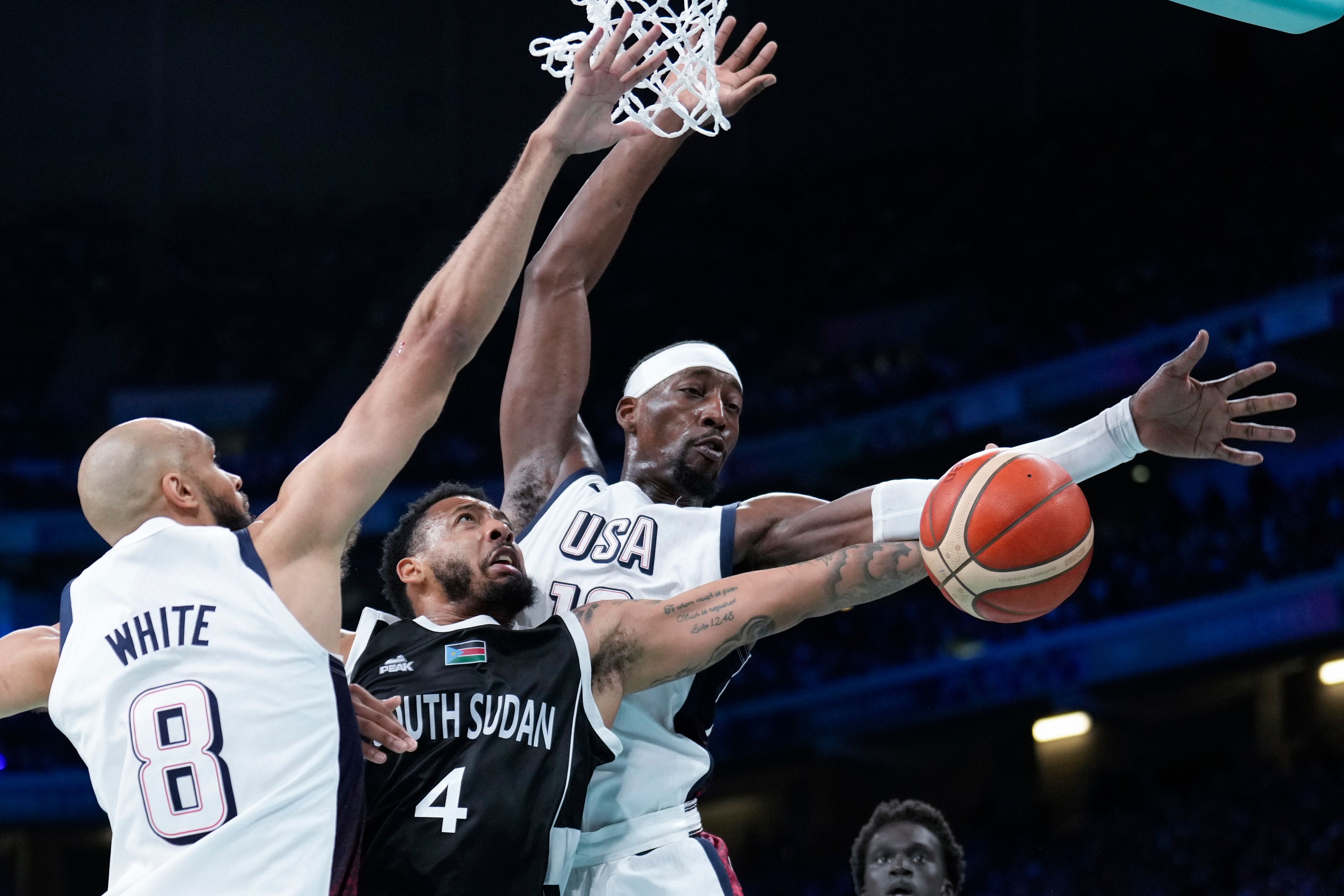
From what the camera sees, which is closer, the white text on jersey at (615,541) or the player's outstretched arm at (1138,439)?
the player's outstretched arm at (1138,439)

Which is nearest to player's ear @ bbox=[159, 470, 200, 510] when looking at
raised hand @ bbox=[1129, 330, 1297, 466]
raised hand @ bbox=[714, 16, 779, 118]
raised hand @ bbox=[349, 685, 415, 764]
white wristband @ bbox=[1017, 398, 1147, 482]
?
raised hand @ bbox=[349, 685, 415, 764]

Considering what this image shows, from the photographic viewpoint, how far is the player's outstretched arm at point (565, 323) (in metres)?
4.90

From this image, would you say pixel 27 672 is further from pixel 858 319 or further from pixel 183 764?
pixel 858 319

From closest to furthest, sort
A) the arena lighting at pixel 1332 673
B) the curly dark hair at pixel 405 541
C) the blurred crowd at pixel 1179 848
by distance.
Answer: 1. the curly dark hair at pixel 405 541
2. the blurred crowd at pixel 1179 848
3. the arena lighting at pixel 1332 673

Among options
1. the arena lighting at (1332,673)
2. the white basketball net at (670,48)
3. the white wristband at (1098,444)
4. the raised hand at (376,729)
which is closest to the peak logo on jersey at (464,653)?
the raised hand at (376,729)

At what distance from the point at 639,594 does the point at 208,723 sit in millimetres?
1677

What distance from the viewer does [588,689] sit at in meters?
3.73

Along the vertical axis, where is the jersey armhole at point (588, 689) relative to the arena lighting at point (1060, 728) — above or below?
below

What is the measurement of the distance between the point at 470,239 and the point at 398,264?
1732cm

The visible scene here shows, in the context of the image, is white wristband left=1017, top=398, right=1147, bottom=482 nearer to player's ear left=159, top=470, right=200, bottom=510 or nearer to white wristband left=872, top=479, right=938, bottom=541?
white wristband left=872, top=479, right=938, bottom=541

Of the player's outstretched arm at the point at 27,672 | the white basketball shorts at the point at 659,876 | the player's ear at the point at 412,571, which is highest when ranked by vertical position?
the player's ear at the point at 412,571

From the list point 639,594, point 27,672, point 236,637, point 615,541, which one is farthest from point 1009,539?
point 27,672

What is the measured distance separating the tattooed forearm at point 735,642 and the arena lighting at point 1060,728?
13.0 meters

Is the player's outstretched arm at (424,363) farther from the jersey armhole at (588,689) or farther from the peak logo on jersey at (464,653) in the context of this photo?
the jersey armhole at (588,689)
